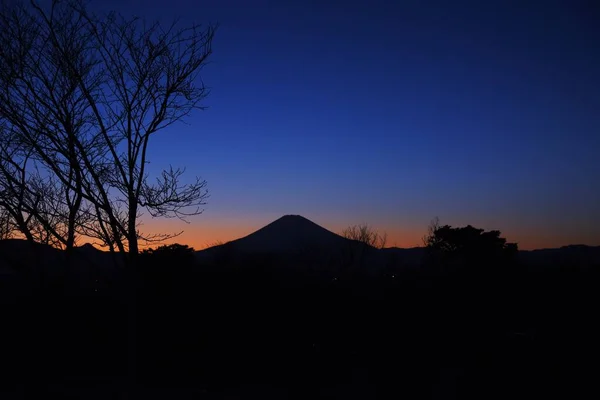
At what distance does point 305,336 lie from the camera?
12.6 meters

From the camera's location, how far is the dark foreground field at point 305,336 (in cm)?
962

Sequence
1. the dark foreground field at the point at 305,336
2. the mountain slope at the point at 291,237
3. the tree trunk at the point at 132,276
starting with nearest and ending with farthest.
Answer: the tree trunk at the point at 132,276, the dark foreground field at the point at 305,336, the mountain slope at the point at 291,237

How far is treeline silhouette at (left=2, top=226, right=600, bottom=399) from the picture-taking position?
9672 mm

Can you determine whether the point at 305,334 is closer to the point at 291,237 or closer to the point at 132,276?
the point at 132,276

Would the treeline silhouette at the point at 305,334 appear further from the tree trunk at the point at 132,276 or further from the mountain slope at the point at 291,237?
the mountain slope at the point at 291,237

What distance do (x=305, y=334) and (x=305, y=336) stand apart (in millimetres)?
64

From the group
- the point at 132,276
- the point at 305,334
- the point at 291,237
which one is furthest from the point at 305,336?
the point at 291,237

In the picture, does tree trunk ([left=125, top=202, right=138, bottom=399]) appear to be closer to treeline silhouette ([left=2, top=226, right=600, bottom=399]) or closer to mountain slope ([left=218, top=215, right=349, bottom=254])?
treeline silhouette ([left=2, top=226, right=600, bottom=399])

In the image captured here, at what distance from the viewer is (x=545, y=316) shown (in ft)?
47.0

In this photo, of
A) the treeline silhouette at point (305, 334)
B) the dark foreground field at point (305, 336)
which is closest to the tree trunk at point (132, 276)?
the treeline silhouette at point (305, 334)

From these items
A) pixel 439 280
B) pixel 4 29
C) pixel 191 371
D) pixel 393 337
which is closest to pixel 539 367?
pixel 393 337

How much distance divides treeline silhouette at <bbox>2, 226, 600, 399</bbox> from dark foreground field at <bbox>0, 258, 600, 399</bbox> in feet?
0.12

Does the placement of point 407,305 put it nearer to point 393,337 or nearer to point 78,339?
point 393,337

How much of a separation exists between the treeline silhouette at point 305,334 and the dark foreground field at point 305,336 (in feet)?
0.12
